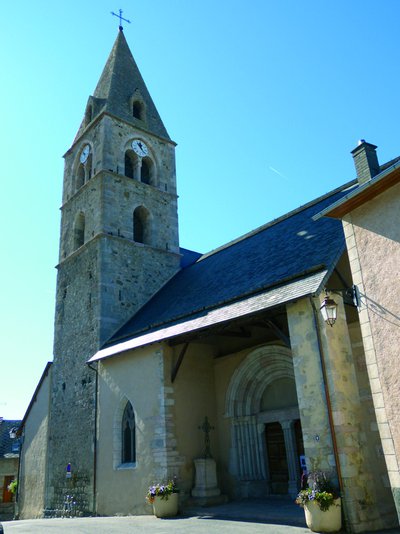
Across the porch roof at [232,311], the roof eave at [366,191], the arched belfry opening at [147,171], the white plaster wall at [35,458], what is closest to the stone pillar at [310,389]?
the porch roof at [232,311]

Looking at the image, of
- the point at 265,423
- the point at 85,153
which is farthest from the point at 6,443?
the point at 265,423

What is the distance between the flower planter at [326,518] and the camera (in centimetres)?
723

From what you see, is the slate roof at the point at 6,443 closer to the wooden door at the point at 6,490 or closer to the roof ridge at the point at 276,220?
the wooden door at the point at 6,490

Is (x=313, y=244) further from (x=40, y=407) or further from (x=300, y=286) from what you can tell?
(x=40, y=407)

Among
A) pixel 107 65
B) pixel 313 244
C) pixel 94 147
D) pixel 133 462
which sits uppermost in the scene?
pixel 107 65

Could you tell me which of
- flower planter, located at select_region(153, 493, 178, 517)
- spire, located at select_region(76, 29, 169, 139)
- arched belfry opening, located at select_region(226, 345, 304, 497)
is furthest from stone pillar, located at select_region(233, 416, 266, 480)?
spire, located at select_region(76, 29, 169, 139)

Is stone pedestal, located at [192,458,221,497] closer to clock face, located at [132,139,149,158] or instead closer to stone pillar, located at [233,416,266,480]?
stone pillar, located at [233,416,266,480]

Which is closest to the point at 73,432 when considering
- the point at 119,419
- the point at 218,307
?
the point at 119,419

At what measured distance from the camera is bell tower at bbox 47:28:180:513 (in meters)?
15.1

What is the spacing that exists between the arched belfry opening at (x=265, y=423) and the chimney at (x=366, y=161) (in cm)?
443

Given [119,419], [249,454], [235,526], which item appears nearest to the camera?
[235,526]

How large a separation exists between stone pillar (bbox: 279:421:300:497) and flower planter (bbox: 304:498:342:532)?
342 cm

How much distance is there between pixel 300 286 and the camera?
8.84 m

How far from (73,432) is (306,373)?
923cm
